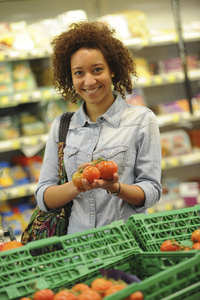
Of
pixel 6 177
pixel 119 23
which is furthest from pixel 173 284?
pixel 119 23

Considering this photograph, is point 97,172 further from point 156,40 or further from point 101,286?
point 156,40

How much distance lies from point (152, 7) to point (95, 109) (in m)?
3.45

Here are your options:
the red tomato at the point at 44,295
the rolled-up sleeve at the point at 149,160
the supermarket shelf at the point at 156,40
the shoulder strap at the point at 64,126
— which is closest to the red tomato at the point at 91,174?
the rolled-up sleeve at the point at 149,160

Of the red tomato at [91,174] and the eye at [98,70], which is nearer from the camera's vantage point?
the red tomato at [91,174]

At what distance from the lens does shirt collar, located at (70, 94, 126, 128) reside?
5.52ft

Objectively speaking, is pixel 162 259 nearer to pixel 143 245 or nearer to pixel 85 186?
pixel 143 245

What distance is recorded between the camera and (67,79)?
1.87 metres

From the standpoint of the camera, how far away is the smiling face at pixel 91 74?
5.32 ft

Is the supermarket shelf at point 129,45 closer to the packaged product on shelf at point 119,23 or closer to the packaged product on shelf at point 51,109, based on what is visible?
the packaged product on shelf at point 119,23

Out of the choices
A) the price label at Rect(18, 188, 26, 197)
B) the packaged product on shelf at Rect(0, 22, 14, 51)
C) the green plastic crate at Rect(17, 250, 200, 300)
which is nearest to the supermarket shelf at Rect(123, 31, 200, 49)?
the packaged product on shelf at Rect(0, 22, 14, 51)

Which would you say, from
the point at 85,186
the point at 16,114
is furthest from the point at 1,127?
the point at 85,186

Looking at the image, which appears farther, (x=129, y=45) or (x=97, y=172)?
(x=129, y=45)

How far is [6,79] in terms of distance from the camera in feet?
12.2

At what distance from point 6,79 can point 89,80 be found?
2.30 m
